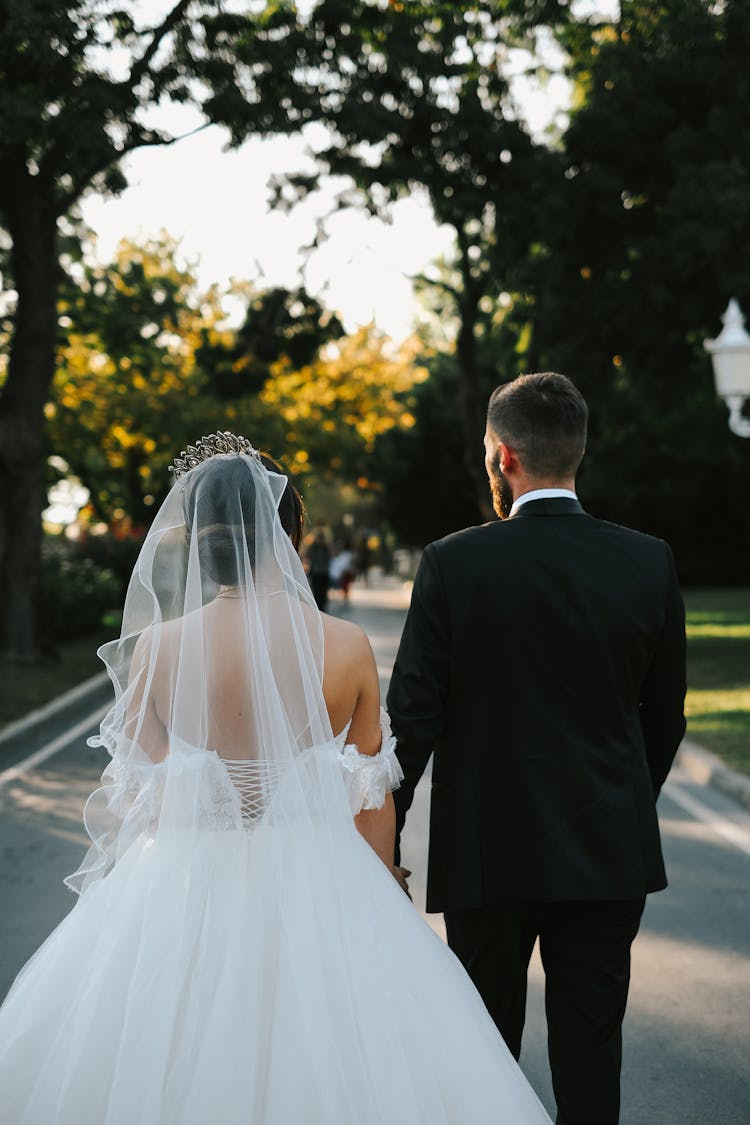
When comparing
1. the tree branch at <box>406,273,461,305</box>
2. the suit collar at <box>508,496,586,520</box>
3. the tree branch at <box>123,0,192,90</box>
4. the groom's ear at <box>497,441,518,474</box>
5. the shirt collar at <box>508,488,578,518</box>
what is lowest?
the suit collar at <box>508,496,586,520</box>

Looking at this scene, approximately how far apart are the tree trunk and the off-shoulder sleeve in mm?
16416

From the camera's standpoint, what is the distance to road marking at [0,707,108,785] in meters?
10.3

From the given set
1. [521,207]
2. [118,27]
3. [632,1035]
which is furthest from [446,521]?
[632,1035]

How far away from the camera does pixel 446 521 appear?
46875 millimetres

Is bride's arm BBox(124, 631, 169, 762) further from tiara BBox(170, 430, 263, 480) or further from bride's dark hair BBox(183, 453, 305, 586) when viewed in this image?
tiara BBox(170, 430, 263, 480)

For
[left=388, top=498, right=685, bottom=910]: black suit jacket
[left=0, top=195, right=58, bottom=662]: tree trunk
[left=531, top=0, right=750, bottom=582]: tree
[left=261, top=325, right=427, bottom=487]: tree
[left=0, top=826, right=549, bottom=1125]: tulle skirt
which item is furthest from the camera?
[left=261, top=325, right=427, bottom=487]: tree

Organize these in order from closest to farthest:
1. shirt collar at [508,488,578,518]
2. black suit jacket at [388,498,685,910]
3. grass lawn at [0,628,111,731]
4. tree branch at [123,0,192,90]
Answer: black suit jacket at [388,498,685,910] → shirt collar at [508,488,578,518] → grass lawn at [0,628,111,731] → tree branch at [123,0,192,90]

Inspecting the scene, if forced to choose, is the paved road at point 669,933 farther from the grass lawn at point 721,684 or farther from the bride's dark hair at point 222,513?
the bride's dark hair at point 222,513

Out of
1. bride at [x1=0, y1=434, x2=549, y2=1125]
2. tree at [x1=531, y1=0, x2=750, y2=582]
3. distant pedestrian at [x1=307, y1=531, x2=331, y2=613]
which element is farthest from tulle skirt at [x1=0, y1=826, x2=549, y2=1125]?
distant pedestrian at [x1=307, y1=531, x2=331, y2=613]

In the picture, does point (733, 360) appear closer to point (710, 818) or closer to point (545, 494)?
point (710, 818)

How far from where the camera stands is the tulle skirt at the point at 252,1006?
2.75m

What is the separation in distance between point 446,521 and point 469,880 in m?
43.9

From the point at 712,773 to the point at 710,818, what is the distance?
1.30m

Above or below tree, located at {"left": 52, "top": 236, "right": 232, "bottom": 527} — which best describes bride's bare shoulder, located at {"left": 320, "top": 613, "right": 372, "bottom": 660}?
below
